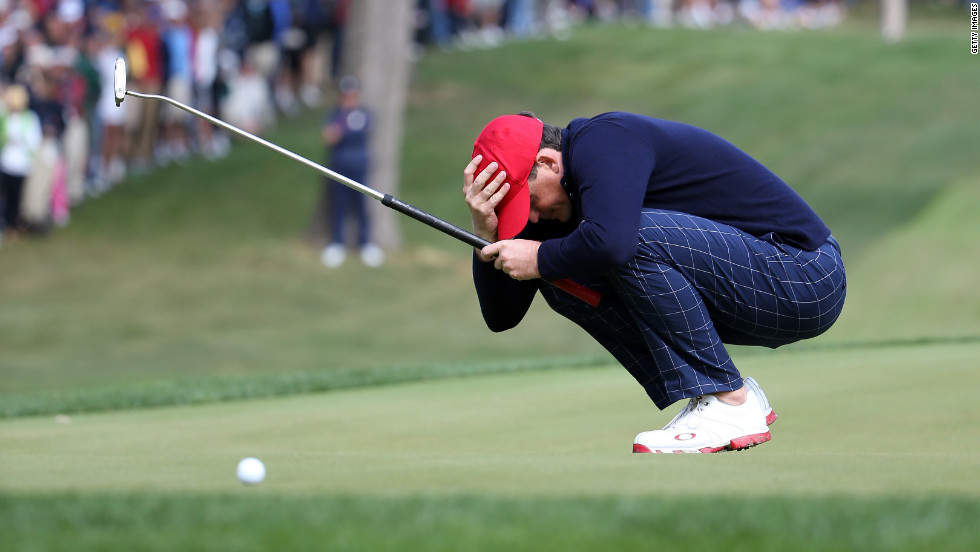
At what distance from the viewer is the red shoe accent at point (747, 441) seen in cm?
412

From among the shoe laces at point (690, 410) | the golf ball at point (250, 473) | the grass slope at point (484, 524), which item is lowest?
the shoe laces at point (690, 410)

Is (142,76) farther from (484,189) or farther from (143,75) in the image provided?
(484,189)

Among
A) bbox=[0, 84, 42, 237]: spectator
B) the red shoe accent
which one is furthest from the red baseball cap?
bbox=[0, 84, 42, 237]: spectator

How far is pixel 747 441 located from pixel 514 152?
3.82 feet

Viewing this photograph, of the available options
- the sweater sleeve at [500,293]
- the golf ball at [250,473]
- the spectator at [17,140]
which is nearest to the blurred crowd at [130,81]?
the spectator at [17,140]

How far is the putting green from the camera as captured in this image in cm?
313

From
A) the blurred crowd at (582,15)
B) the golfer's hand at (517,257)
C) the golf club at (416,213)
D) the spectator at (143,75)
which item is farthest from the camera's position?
the blurred crowd at (582,15)

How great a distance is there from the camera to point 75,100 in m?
16.1

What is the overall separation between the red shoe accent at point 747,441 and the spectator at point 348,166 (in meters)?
10.8

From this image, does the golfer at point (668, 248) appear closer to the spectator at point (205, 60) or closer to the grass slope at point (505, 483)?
the grass slope at point (505, 483)

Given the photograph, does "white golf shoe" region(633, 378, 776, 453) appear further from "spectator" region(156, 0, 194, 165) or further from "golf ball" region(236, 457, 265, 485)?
"spectator" region(156, 0, 194, 165)

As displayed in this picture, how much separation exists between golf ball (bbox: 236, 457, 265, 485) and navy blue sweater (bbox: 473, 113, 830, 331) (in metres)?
1.19

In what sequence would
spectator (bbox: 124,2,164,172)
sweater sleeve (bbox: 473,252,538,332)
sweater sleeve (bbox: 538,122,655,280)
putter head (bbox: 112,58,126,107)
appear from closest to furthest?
1. sweater sleeve (bbox: 538,122,655,280)
2. sweater sleeve (bbox: 473,252,538,332)
3. putter head (bbox: 112,58,126,107)
4. spectator (bbox: 124,2,164,172)

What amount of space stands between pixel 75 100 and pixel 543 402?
1195 centimetres
